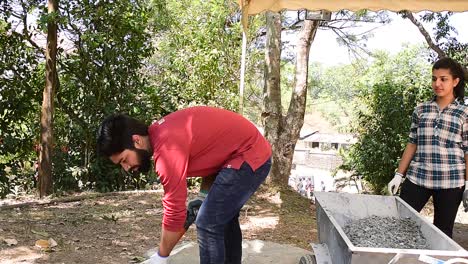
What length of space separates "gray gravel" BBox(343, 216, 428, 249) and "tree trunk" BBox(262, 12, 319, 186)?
3.00 metres

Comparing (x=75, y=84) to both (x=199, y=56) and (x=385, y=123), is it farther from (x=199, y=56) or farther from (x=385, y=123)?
(x=385, y=123)

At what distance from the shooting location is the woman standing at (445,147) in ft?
10.3

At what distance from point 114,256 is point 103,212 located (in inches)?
62.5

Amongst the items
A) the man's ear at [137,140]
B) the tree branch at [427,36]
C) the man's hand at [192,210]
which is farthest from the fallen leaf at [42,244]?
the tree branch at [427,36]

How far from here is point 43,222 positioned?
14.8 feet

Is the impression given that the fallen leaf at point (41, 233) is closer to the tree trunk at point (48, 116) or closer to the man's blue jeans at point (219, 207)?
the man's blue jeans at point (219, 207)

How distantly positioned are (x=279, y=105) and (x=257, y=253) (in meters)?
2.65

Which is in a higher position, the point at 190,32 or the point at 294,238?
the point at 190,32

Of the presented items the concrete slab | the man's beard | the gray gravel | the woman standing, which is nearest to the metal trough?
the gray gravel

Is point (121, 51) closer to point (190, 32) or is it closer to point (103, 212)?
point (103, 212)

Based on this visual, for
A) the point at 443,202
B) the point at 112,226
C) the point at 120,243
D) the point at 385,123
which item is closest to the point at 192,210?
the point at 120,243

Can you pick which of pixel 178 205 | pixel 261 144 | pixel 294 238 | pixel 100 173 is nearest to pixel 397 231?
pixel 261 144

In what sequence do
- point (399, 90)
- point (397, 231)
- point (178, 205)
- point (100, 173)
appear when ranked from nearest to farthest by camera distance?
1. point (178, 205)
2. point (397, 231)
3. point (100, 173)
4. point (399, 90)

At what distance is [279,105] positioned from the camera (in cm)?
614
